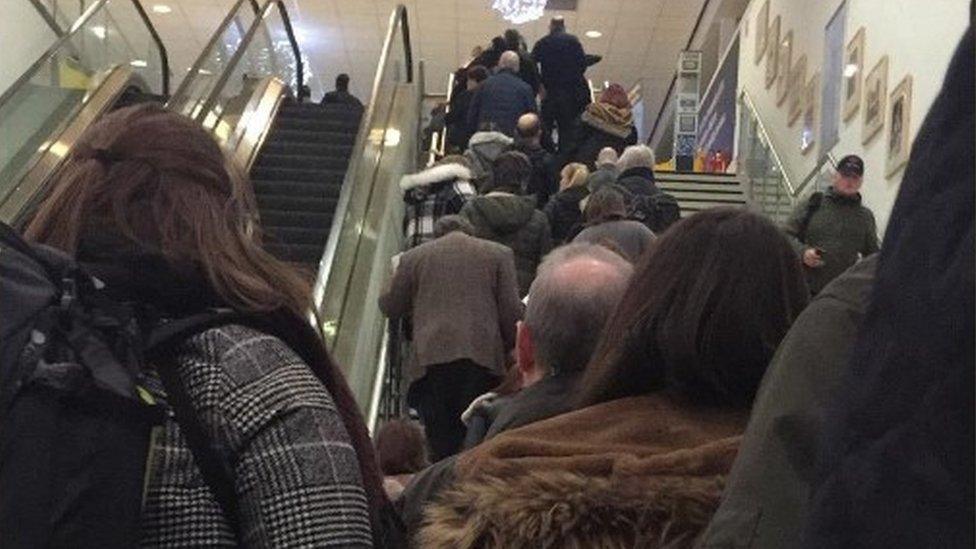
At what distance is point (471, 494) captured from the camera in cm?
185

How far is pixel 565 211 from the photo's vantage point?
9.17 meters

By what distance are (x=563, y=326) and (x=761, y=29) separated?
52.0 feet

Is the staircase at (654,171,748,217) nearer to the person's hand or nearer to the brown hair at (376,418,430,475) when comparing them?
the person's hand

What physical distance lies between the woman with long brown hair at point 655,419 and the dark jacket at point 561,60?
35.4ft

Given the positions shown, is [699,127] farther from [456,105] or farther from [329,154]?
[329,154]

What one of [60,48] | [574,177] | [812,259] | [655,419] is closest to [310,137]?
[60,48]

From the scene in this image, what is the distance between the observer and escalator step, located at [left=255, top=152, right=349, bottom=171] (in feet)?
35.7

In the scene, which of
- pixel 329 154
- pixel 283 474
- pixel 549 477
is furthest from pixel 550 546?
pixel 329 154

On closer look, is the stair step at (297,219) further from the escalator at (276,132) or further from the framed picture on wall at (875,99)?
the framed picture on wall at (875,99)

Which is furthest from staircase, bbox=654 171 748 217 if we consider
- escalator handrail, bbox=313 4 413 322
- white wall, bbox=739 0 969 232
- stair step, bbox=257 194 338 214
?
stair step, bbox=257 194 338 214

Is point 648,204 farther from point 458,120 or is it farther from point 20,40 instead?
point 20,40

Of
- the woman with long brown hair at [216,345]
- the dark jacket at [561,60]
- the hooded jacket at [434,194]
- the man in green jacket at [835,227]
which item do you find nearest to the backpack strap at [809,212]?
the man in green jacket at [835,227]

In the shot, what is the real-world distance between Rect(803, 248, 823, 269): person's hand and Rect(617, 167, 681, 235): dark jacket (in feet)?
2.48

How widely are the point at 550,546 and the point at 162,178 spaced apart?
65 cm
